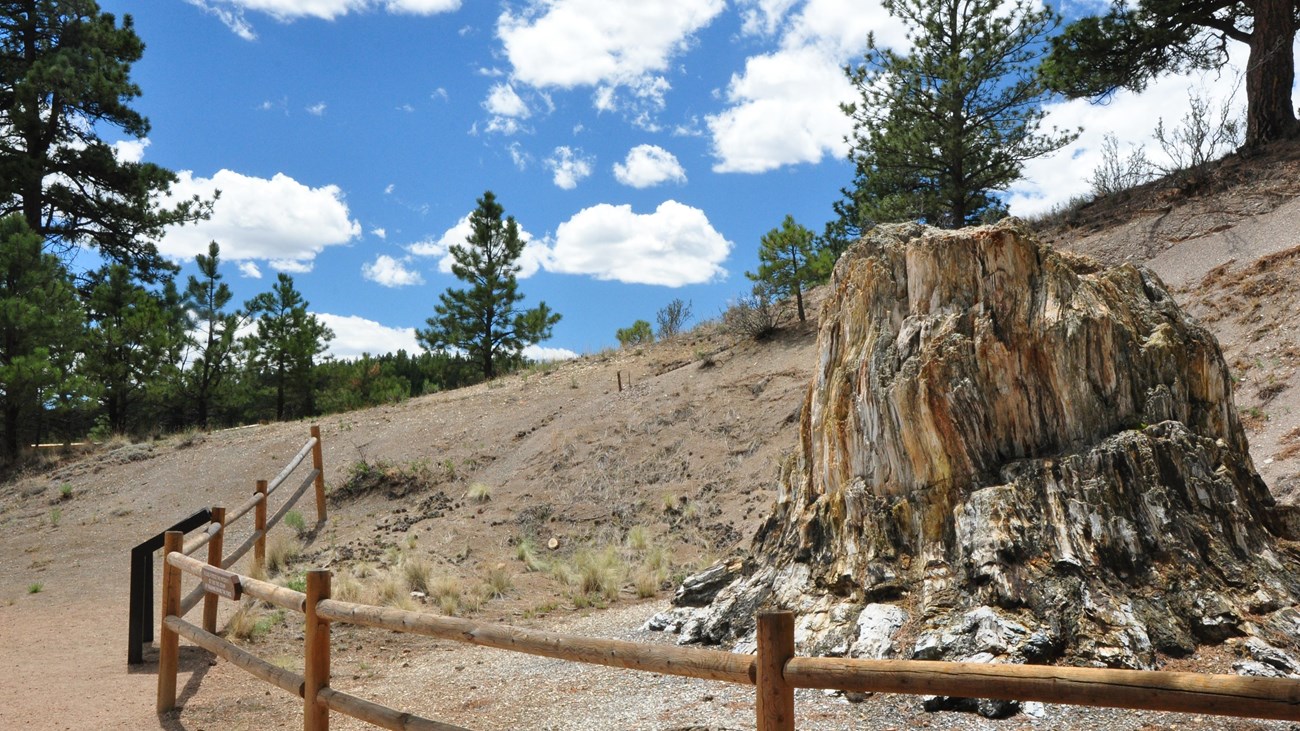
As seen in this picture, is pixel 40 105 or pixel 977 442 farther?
pixel 40 105

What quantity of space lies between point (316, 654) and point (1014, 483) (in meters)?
5.12

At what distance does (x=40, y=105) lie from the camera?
26.5 m

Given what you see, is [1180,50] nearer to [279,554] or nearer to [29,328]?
[279,554]

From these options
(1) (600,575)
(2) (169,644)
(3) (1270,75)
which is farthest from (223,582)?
(3) (1270,75)

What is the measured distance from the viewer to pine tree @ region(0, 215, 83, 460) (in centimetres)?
2184

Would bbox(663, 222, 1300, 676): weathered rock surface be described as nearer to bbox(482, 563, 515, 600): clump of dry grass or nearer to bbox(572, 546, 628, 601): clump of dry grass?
bbox(572, 546, 628, 601): clump of dry grass

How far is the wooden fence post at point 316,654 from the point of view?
5207mm

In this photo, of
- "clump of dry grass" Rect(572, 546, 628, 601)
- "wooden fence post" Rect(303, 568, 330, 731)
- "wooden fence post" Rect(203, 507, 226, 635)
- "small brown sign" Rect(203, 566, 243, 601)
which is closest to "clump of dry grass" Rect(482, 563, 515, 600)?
"clump of dry grass" Rect(572, 546, 628, 601)

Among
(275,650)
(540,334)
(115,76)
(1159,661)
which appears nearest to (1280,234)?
(1159,661)

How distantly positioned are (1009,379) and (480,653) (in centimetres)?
555

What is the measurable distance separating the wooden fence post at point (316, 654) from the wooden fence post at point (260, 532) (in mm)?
7911

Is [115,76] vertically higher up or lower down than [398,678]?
higher up

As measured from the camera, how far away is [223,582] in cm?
642

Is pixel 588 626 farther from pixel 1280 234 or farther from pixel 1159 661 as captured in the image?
pixel 1280 234
